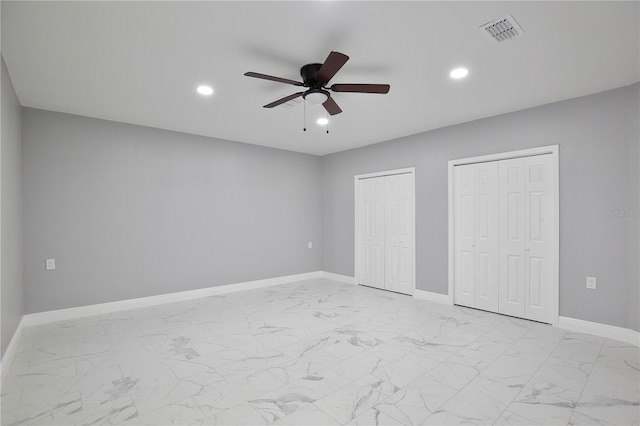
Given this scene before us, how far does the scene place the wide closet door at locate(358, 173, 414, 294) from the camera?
536 cm

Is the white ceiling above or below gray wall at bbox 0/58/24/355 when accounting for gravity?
above

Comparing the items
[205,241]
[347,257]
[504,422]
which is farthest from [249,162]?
[504,422]

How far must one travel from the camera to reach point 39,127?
3.97 metres

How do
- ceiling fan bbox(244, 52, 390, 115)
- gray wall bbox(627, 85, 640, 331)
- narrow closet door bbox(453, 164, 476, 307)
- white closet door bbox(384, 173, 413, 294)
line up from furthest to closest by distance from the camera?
white closet door bbox(384, 173, 413, 294) < narrow closet door bbox(453, 164, 476, 307) < gray wall bbox(627, 85, 640, 331) < ceiling fan bbox(244, 52, 390, 115)

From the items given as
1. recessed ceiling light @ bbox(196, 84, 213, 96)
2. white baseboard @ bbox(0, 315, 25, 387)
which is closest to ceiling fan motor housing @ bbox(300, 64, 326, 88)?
recessed ceiling light @ bbox(196, 84, 213, 96)

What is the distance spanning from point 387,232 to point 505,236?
1.94m

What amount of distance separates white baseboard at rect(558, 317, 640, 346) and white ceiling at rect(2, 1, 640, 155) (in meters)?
2.56

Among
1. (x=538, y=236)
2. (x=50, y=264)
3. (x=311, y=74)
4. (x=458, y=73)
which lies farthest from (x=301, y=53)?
(x=50, y=264)

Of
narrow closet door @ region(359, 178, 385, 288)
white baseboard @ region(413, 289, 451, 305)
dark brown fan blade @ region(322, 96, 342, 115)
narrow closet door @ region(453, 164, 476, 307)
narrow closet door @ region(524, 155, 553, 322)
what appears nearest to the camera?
dark brown fan blade @ region(322, 96, 342, 115)

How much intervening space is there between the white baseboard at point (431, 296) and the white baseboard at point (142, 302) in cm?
243

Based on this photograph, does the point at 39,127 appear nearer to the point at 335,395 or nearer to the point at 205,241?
the point at 205,241

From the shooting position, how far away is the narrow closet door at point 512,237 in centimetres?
406

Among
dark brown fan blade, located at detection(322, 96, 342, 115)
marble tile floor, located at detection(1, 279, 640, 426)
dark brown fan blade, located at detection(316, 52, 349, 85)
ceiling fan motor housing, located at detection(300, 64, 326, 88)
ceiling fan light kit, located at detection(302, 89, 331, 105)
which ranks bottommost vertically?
marble tile floor, located at detection(1, 279, 640, 426)

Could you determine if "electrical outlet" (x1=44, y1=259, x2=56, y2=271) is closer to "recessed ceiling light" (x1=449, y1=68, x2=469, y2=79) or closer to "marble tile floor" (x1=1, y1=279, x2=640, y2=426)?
"marble tile floor" (x1=1, y1=279, x2=640, y2=426)
